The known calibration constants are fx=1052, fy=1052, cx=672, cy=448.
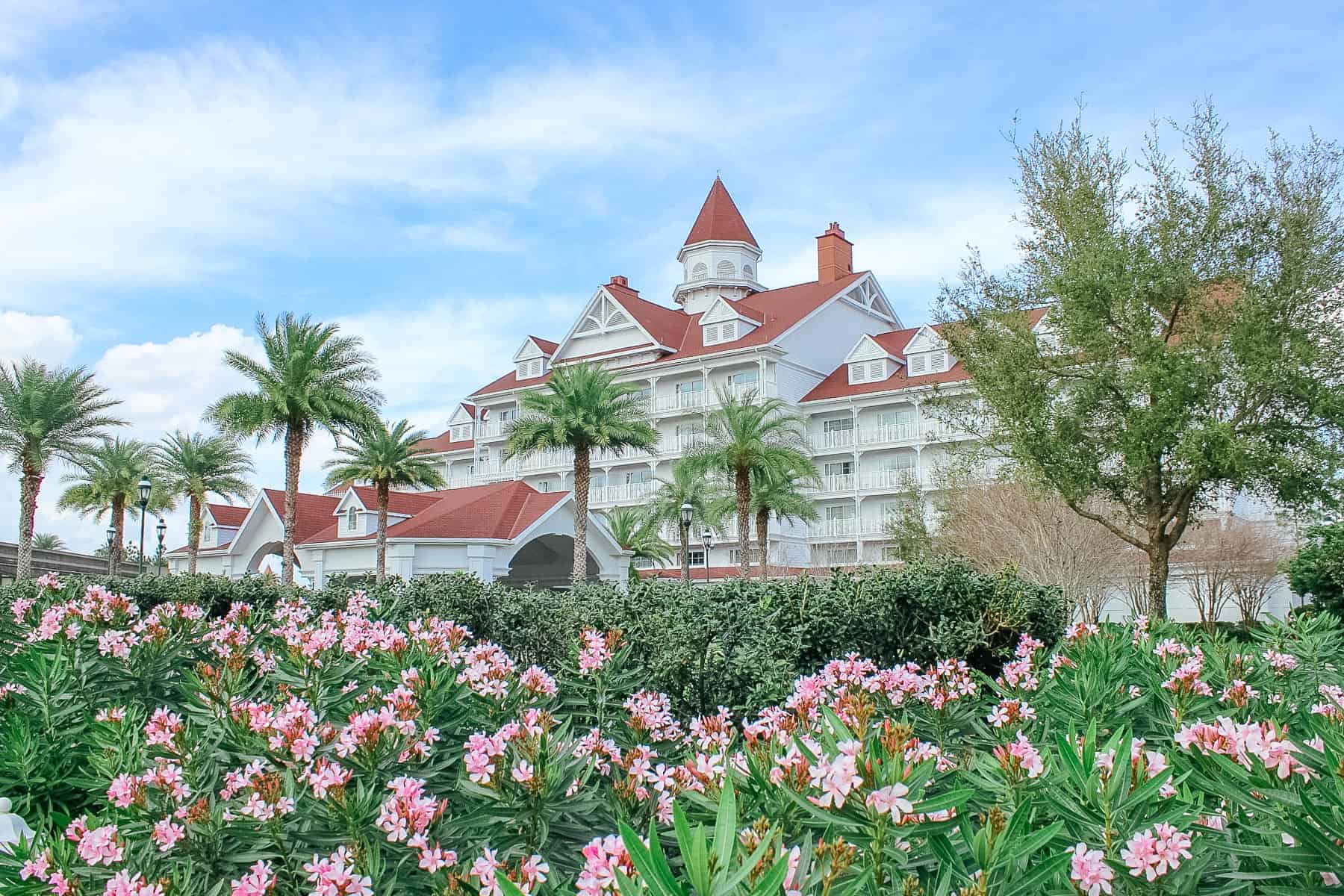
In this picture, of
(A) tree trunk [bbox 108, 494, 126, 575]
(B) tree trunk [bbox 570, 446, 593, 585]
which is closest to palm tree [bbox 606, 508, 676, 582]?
(B) tree trunk [bbox 570, 446, 593, 585]

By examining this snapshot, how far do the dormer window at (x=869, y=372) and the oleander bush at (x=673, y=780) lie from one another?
4619cm

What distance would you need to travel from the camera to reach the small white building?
1626 inches

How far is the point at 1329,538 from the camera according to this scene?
786 inches

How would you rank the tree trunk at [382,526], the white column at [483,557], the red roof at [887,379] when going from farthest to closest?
the red roof at [887,379], the white column at [483,557], the tree trunk at [382,526]

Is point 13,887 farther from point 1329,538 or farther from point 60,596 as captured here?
point 1329,538

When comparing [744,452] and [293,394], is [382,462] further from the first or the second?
[744,452]

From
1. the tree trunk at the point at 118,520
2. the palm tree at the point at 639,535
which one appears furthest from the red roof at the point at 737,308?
the tree trunk at the point at 118,520

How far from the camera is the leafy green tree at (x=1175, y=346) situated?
19.6 metres

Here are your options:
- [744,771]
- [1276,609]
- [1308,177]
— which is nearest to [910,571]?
[744,771]

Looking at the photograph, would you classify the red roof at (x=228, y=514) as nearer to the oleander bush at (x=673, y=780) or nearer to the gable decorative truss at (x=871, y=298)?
the gable decorative truss at (x=871, y=298)

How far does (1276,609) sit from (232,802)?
141ft

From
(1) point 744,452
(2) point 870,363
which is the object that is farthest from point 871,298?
(1) point 744,452

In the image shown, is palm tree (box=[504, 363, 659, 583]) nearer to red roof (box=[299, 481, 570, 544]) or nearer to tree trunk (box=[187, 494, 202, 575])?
red roof (box=[299, 481, 570, 544])

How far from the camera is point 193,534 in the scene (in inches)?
1977
